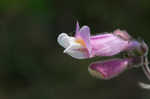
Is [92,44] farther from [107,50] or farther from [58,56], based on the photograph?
[58,56]

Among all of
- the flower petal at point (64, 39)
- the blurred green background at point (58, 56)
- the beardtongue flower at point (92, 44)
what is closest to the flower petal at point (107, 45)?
the beardtongue flower at point (92, 44)

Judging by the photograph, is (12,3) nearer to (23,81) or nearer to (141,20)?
(23,81)

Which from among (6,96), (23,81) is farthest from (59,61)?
(6,96)

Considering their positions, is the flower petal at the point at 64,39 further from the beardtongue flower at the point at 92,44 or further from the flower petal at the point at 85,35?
the flower petal at the point at 85,35

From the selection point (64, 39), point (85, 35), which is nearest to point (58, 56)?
point (64, 39)

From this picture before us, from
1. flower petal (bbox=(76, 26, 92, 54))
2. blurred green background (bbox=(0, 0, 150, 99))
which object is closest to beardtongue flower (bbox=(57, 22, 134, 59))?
flower petal (bbox=(76, 26, 92, 54))

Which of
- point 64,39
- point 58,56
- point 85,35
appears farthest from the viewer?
point 58,56

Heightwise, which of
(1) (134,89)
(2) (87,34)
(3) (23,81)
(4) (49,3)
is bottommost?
(1) (134,89)
